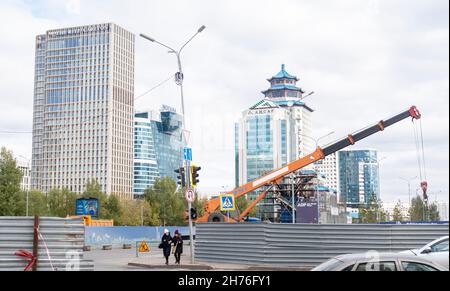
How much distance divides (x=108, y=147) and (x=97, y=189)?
222ft

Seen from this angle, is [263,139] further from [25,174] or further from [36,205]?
[25,174]

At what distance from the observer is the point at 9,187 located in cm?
6019

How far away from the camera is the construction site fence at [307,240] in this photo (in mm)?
22328

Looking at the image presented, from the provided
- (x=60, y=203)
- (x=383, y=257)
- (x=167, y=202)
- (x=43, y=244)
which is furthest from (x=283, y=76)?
(x=383, y=257)

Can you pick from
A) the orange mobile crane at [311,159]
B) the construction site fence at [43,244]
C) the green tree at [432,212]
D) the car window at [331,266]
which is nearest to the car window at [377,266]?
the car window at [331,266]

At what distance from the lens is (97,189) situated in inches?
3939

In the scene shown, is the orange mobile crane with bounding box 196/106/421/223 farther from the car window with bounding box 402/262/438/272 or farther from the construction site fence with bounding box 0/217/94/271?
the car window with bounding box 402/262/438/272

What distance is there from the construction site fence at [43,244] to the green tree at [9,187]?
51286 mm

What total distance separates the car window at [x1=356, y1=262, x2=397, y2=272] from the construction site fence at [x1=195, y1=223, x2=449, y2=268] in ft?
46.7

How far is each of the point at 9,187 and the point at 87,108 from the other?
4860 cm

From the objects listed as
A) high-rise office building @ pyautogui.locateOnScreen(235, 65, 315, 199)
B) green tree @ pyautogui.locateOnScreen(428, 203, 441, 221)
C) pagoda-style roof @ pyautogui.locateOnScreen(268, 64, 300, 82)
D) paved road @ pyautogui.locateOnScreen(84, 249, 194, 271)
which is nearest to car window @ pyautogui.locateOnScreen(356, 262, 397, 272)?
paved road @ pyautogui.locateOnScreen(84, 249, 194, 271)

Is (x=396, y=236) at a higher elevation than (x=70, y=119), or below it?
below

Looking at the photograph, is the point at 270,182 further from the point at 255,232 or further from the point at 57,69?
the point at 57,69
